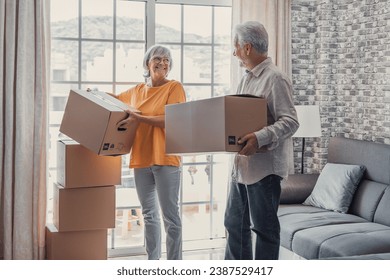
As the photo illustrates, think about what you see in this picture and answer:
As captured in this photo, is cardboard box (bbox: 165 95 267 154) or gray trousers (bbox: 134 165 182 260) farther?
gray trousers (bbox: 134 165 182 260)

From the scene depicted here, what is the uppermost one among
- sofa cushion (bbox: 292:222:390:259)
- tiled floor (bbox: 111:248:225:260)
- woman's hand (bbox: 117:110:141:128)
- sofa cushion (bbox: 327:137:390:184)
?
woman's hand (bbox: 117:110:141:128)

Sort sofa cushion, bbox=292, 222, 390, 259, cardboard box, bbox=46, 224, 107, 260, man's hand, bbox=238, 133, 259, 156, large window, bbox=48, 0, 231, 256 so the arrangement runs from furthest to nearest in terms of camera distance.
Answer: large window, bbox=48, 0, 231, 256 → cardboard box, bbox=46, 224, 107, 260 → sofa cushion, bbox=292, 222, 390, 259 → man's hand, bbox=238, 133, 259, 156

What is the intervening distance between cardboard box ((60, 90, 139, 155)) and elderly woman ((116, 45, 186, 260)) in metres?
0.11

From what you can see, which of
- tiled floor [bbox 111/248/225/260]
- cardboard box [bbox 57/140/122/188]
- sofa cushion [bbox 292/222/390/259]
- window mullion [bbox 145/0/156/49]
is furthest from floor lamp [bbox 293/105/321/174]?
cardboard box [bbox 57/140/122/188]

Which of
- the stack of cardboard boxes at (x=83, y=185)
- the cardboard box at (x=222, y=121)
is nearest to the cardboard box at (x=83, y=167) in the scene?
the stack of cardboard boxes at (x=83, y=185)

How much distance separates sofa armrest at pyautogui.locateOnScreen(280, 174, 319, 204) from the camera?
452cm

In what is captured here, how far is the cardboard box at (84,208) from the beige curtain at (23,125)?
1.00 ft

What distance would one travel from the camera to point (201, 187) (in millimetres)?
4785

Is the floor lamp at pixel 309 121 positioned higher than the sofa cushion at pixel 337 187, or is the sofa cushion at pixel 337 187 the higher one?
the floor lamp at pixel 309 121

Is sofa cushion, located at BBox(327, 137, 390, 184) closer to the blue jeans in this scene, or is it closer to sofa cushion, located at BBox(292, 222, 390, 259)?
sofa cushion, located at BBox(292, 222, 390, 259)

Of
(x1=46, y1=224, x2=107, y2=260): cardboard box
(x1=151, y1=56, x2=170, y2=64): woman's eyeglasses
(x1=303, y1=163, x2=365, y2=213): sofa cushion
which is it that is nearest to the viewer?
(x1=151, y1=56, x2=170, y2=64): woman's eyeglasses

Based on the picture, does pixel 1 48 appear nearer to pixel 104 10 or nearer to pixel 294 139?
pixel 104 10

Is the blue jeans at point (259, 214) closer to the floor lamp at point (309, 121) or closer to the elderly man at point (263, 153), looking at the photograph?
the elderly man at point (263, 153)

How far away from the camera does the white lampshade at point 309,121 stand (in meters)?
4.71
